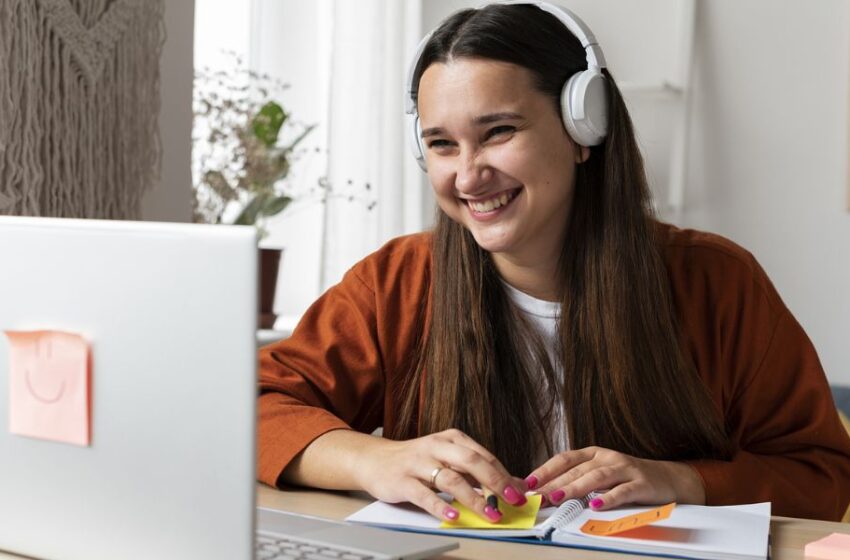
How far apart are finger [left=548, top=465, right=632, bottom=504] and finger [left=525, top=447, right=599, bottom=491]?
0.01m

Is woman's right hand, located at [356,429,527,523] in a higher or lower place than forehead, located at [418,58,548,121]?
lower

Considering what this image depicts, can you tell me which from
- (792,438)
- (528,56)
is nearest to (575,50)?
(528,56)

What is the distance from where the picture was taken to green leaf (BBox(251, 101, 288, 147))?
223 centimetres

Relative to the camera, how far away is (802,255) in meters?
2.66

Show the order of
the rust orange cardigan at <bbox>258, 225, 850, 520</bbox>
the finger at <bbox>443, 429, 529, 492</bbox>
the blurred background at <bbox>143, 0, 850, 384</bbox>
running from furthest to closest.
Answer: the blurred background at <bbox>143, 0, 850, 384</bbox>
the rust orange cardigan at <bbox>258, 225, 850, 520</bbox>
the finger at <bbox>443, 429, 529, 492</bbox>

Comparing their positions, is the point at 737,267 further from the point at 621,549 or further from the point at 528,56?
the point at 621,549

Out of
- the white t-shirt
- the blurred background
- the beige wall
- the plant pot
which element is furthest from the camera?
the blurred background

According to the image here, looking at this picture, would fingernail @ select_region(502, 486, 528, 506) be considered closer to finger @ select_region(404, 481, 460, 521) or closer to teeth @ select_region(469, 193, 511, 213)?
finger @ select_region(404, 481, 460, 521)

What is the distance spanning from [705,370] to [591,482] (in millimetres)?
347

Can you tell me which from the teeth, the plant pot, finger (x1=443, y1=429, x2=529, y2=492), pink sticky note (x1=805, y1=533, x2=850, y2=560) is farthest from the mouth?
the plant pot

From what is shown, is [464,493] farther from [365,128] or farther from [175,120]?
[365,128]

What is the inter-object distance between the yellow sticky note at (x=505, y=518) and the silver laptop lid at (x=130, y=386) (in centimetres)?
32

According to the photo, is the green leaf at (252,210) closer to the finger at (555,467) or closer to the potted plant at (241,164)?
the potted plant at (241,164)

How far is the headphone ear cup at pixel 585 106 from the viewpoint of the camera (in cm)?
123
